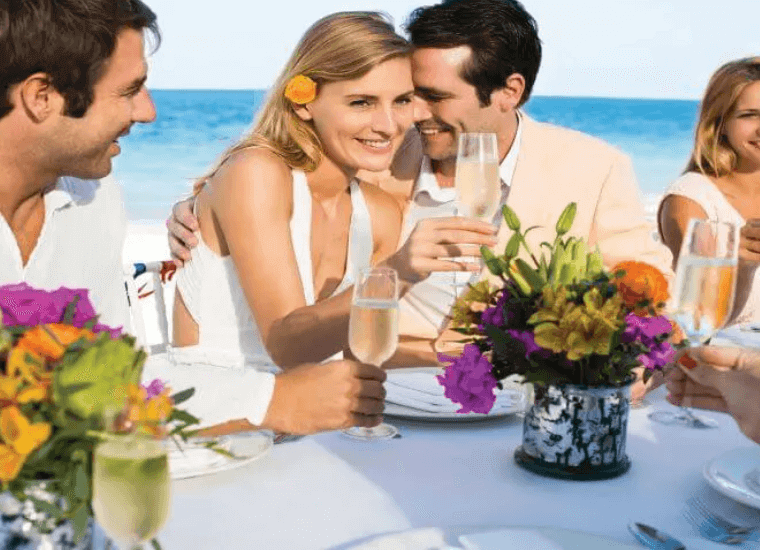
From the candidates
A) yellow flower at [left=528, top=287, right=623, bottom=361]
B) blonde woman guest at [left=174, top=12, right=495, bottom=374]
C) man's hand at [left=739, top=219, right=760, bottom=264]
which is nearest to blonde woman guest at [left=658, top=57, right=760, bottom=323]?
man's hand at [left=739, top=219, right=760, bottom=264]

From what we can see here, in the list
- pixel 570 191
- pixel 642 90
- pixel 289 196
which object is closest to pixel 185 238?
pixel 289 196

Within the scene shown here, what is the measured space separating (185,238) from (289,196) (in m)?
0.38

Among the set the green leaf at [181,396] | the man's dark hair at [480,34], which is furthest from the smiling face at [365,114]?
the green leaf at [181,396]

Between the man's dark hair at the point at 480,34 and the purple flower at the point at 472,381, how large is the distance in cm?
194

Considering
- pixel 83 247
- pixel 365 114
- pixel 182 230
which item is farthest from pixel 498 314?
pixel 182 230

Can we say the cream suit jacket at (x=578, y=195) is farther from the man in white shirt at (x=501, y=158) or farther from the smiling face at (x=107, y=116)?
the smiling face at (x=107, y=116)

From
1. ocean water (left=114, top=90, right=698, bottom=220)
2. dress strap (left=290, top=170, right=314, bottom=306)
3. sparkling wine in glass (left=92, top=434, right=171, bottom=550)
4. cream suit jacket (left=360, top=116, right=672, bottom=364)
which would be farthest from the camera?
ocean water (left=114, top=90, right=698, bottom=220)

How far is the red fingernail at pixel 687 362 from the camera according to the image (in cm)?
175

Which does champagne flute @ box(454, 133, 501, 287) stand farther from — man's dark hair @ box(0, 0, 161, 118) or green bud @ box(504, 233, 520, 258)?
man's dark hair @ box(0, 0, 161, 118)

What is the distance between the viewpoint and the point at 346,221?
3.30 meters

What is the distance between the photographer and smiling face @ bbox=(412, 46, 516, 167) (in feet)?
11.3

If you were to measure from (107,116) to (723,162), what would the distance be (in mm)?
3176

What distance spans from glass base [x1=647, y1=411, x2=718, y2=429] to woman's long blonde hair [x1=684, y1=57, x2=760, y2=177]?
2.94 m

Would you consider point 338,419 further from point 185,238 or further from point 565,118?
point 565,118
